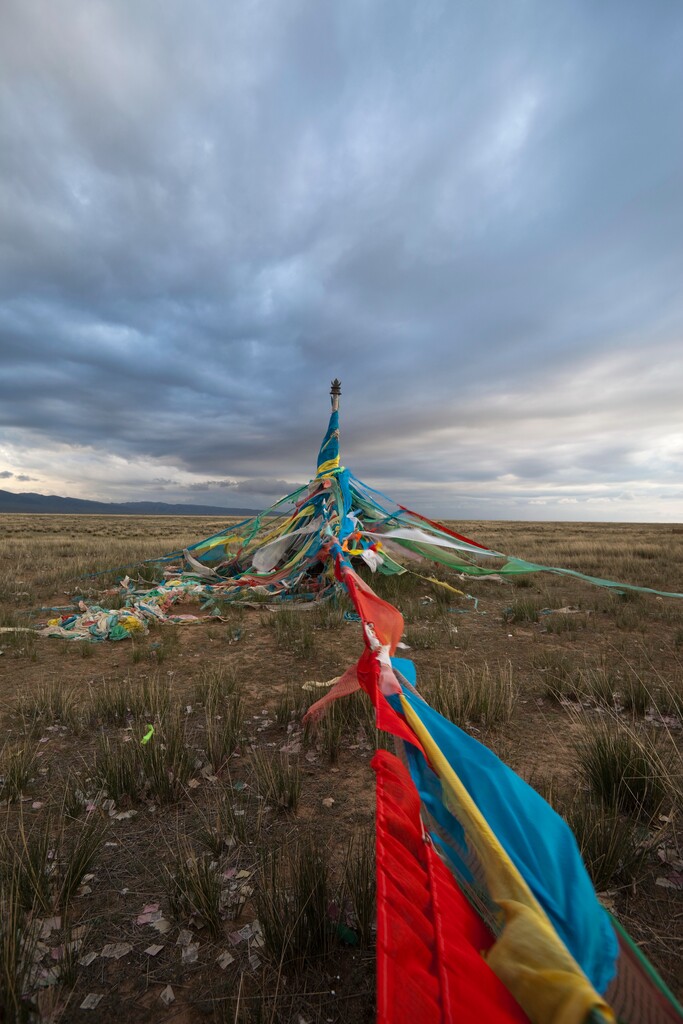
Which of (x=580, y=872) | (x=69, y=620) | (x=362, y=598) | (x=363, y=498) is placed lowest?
(x=69, y=620)

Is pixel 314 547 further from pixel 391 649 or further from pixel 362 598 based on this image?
pixel 391 649

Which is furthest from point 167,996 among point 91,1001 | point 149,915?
point 149,915

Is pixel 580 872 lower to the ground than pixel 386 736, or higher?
higher

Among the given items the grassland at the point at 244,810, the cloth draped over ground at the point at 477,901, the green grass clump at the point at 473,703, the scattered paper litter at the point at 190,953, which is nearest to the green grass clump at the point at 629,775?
the grassland at the point at 244,810

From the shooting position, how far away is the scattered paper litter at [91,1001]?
4.91 ft

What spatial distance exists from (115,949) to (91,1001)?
0.60 feet

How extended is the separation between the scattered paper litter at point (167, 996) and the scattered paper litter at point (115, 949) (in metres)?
0.26

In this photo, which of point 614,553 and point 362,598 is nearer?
point 362,598

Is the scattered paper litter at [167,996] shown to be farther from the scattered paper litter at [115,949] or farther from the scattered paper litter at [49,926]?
the scattered paper litter at [49,926]

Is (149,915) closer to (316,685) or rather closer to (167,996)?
(167,996)

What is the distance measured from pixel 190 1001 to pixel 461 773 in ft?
4.00

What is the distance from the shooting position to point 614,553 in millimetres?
16031

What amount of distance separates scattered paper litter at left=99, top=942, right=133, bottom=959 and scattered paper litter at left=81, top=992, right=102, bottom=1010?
127 millimetres

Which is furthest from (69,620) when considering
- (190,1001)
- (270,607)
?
(190,1001)
